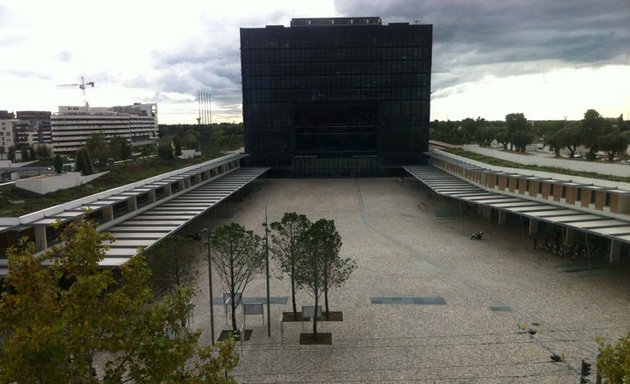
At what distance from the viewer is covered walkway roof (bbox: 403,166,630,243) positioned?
27281mm

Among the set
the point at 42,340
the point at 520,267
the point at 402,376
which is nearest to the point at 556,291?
the point at 520,267

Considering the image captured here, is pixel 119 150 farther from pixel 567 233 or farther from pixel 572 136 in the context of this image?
Answer: pixel 572 136

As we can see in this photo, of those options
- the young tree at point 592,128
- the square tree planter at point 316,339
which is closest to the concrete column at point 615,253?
the square tree planter at point 316,339

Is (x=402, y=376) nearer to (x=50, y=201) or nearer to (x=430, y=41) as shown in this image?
(x=50, y=201)

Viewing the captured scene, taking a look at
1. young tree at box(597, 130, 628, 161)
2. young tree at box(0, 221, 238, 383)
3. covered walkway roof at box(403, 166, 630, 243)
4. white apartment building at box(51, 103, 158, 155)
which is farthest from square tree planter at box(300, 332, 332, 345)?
white apartment building at box(51, 103, 158, 155)

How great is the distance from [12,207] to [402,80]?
67.3 metres

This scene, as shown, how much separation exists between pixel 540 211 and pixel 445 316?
640 inches

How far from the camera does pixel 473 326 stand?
2045 cm

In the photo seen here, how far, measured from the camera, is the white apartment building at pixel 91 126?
5295 inches

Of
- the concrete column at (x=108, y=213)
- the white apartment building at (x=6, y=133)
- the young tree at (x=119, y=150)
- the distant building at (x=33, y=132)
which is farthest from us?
the distant building at (x=33, y=132)

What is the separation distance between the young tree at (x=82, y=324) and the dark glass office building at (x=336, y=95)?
245 ft

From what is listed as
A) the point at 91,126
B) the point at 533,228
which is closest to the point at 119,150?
the point at 533,228

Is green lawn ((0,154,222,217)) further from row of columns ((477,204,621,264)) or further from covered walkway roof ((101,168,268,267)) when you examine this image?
row of columns ((477,204,621,264))

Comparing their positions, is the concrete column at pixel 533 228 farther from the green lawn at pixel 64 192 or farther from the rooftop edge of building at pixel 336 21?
the rooftop edge of building at pixel 336 21
